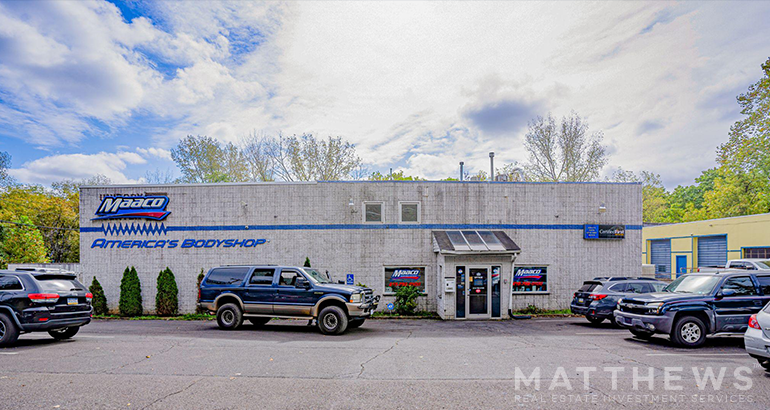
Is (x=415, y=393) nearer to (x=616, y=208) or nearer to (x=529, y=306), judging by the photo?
(x=529, y=306)

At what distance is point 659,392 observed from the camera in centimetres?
677

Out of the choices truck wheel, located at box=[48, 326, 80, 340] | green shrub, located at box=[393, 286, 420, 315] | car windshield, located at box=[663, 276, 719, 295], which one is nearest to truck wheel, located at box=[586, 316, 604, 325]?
car windshield, located at box=[663, 276, 719, 295]

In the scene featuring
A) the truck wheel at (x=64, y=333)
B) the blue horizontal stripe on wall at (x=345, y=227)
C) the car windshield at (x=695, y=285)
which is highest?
the blue horizontal stripe on wall at (x=345, y=227)

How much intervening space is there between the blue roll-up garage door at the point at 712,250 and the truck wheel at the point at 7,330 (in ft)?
113

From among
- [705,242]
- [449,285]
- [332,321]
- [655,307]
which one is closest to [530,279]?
[449,285]

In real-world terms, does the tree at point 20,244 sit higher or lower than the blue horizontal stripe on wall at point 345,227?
lower

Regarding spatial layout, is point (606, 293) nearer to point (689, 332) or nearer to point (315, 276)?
point (689, 332)

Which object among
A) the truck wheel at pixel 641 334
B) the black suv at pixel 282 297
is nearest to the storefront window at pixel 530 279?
the truck wheel at pixel 641 334

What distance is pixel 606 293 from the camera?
47.2 feet

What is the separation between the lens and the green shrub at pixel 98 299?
59.4ft

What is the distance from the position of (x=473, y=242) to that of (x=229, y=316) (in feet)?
30.6

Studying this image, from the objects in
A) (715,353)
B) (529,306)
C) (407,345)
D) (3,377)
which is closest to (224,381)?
(3,377)

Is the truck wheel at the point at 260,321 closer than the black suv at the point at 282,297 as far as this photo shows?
No

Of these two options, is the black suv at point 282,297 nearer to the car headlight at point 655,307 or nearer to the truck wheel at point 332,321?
the truck wheel at point 332,321
